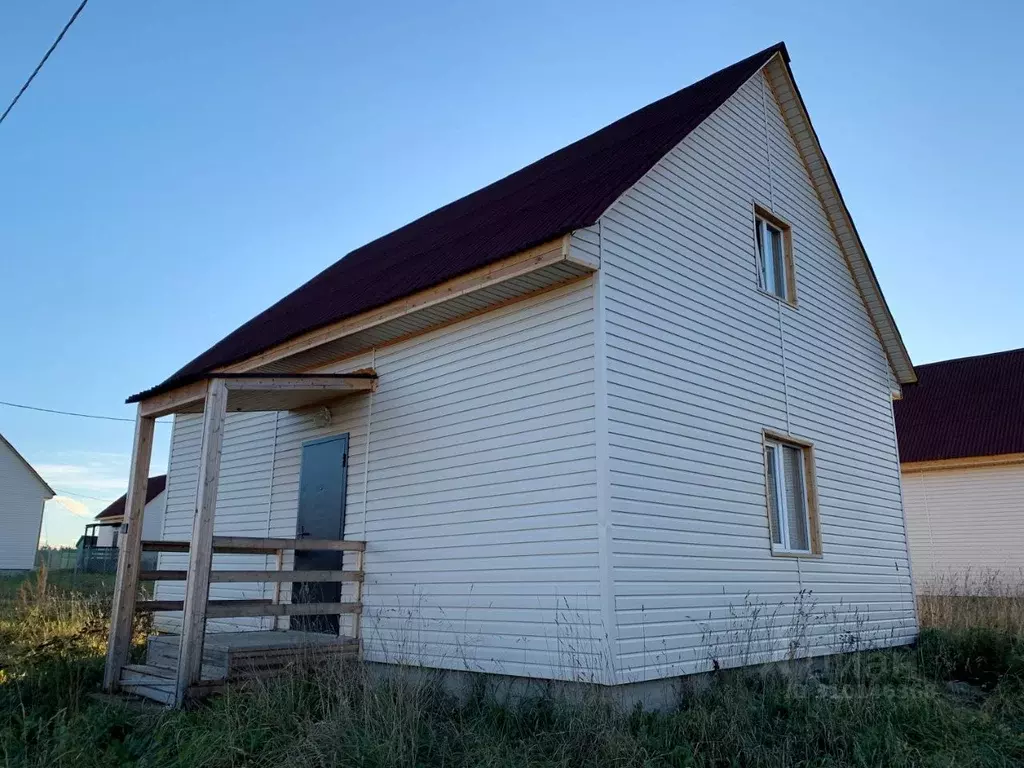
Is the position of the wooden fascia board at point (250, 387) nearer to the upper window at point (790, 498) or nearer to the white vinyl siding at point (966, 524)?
the upper window at point (790, 498)

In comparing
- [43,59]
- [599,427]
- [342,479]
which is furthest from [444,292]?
[43,59]

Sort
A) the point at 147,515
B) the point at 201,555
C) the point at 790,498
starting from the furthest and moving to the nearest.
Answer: the point at 147,515, the point at 790,498, the point at 201,555

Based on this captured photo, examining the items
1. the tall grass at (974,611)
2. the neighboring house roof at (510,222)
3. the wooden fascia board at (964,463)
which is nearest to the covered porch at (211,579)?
the neighboring house roof at (510,222)

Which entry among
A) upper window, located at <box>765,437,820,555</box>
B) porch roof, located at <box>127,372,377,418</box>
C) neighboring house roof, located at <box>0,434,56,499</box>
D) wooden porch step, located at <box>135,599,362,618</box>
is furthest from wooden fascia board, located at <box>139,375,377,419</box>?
neighboring house roof, located at <box>0,434,56,499</box>

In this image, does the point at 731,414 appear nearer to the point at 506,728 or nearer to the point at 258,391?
the point at 506,728

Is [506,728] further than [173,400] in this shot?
No

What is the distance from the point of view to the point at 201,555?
23.9ft

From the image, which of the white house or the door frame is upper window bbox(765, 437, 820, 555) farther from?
the door frame

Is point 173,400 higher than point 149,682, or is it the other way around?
point 173,400

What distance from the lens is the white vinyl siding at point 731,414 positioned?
23.6 ft

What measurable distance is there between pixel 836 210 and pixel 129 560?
10226 millimetres

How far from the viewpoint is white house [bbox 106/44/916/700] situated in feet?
23.2

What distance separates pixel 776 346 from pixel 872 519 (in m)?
3.07

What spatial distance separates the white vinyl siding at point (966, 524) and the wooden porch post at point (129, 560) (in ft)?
56.0
